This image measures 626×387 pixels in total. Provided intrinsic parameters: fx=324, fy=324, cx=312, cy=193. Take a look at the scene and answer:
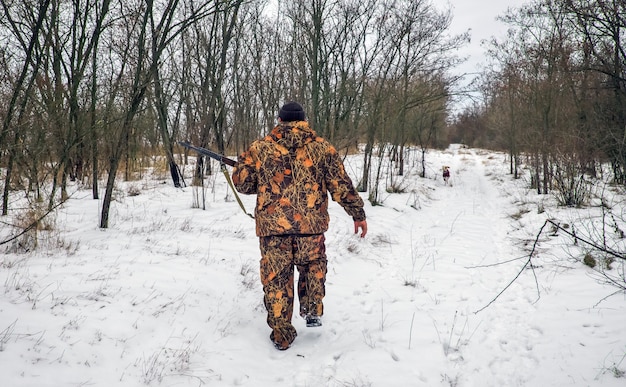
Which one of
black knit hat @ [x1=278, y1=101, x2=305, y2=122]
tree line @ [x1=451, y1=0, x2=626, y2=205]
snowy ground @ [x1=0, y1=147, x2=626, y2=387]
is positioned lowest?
snowy ground @ [x1=0, y1=147, x2=626, y2=387]

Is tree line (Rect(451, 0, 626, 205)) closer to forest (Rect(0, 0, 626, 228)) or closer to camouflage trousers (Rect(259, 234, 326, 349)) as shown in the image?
forest (Rect(0, 0, 626, 228))

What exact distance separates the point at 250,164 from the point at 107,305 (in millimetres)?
1781

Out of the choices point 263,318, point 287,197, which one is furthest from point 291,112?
point 263,318

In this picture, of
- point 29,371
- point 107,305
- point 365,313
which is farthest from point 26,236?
point 365,313

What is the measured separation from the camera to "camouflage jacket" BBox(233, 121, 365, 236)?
8.98 ft

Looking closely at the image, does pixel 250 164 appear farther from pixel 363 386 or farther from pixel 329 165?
pixel 363 386

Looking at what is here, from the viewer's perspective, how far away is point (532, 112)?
1295 centimetres

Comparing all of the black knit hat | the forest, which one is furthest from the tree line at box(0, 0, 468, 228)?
the black knit hat

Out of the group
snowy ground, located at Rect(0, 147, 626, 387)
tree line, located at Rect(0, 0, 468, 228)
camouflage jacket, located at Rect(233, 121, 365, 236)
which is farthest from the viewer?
tree line, located at Rect(0, 0, 468, 228)

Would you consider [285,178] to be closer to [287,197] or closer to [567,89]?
[287,197]

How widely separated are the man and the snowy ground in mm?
570

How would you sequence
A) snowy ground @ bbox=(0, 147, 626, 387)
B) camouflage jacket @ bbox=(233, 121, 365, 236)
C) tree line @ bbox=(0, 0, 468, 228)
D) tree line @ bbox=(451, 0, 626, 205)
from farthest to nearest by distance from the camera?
tree line @ bbox=(451, 0, 626, 205) → tree line @ bbox=(0, 0, 468, 228) → camouflage jacket @ bbox=(233, 121, 365, 236) → snowy ground @ bbox=(0, 147, 626, 387)

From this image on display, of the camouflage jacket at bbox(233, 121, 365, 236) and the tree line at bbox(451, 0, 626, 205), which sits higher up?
the tree line at bbox(451, 0, 626, 205)

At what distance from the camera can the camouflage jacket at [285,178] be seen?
2.74m
